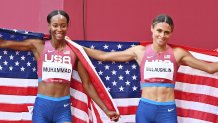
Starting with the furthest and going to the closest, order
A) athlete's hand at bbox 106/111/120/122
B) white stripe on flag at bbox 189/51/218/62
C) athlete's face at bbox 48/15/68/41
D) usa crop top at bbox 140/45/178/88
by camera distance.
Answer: white stripe on flag at bbox 189/51/218/62 → athlete's hand at bbox 106/111/120/122 → usa crop top at bbox 140/45/178/88 → athlete's face at bbox 48/15/68/41

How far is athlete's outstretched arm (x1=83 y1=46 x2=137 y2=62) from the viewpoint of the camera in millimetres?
4320

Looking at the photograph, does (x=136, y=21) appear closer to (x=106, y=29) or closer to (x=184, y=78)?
(x=106, y=29)

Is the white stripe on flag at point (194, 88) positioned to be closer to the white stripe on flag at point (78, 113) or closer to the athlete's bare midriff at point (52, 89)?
the white stripe on flag at point (78, 113)

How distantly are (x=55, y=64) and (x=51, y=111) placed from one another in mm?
459

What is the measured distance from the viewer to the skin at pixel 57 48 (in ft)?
13.2

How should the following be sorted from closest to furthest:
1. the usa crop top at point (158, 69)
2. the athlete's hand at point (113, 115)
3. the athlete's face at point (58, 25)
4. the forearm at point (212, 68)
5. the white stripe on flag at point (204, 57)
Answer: the athlete's face at point (58, 25) → the usa crop top at point (158, 69) → the athlete's hand at point (113, 115) → the forearm at point (212, 68) → the white stripe on flag at point (204, 57)

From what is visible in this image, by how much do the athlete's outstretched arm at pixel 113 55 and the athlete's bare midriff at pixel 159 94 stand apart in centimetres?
41

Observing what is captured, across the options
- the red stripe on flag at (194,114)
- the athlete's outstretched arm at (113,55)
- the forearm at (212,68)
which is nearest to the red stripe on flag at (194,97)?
the red stripe on flag at (194,114)

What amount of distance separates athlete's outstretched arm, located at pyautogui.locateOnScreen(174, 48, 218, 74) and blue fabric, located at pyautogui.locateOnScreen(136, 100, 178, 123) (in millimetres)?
499

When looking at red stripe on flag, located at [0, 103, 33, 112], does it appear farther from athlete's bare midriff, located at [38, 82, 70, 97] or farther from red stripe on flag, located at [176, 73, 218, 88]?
red stripe on flag, located at [176, 73, 218, 88]

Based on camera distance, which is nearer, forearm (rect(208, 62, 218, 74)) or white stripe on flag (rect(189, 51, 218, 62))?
forearm (rect(208, 62, 218, 74))

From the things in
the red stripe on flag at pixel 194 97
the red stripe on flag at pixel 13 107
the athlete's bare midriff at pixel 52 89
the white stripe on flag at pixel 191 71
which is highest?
the white stripe on flag at pixel 191 71

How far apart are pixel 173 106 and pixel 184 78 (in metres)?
0.52

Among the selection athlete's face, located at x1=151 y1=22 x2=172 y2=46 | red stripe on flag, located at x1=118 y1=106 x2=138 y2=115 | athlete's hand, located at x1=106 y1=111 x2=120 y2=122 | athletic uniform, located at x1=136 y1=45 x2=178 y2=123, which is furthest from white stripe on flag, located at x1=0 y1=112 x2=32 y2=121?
athlete's face, located at x1=151 y1=22 x2=172 y2=46
